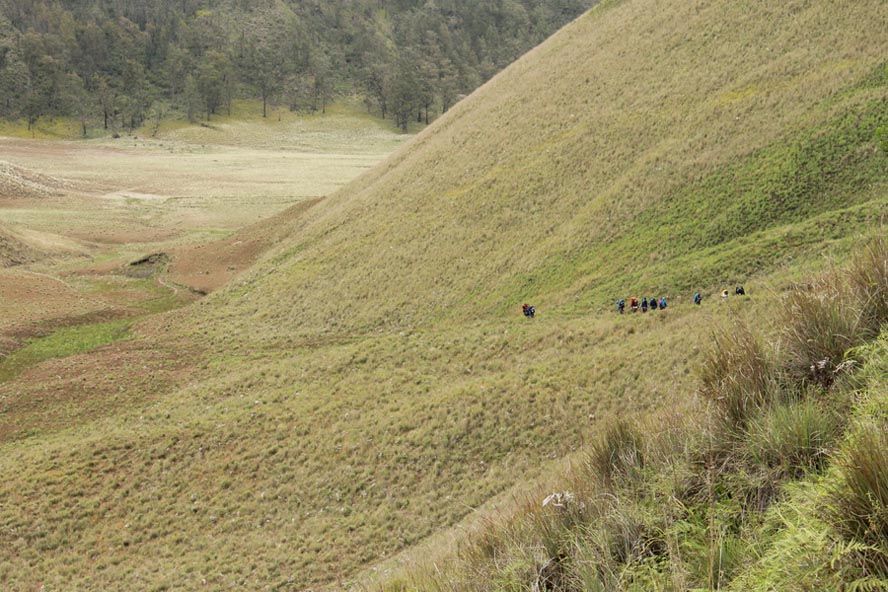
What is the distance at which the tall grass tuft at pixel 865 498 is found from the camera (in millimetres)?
4363

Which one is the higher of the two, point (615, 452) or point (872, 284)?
point (872, 284)

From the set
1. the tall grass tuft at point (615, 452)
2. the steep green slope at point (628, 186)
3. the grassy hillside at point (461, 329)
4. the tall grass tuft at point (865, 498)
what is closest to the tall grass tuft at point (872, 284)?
the grassy hillside at point (461, 329)

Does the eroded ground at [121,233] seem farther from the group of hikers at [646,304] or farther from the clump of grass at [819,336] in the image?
the clump of grass at [819,336]

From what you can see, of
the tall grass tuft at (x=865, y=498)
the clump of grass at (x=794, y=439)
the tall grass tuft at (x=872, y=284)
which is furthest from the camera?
the tall grass tuft at (x=872, y=284)

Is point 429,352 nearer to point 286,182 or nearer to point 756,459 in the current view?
point 756,459

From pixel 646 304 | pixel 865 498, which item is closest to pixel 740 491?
pixel 865 498

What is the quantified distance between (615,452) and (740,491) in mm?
1494

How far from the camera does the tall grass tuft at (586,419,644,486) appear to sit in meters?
7.07

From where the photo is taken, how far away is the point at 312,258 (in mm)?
44375

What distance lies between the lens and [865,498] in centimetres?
450

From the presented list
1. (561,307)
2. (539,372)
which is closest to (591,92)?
(561,307)

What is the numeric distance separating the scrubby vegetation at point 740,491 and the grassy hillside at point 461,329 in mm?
1282

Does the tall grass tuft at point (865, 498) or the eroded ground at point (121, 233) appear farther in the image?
the eroded ground at point (121, 233)

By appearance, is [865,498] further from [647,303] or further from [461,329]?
[461,329]
